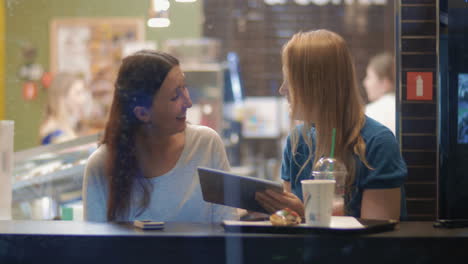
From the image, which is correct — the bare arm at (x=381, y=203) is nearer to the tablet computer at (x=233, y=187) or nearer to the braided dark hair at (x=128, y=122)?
the tablet computer at (x=233, y=187)

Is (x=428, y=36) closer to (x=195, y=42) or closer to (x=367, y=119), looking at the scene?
(x=367, y=119)

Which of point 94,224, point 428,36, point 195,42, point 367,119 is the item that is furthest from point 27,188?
point 195,42

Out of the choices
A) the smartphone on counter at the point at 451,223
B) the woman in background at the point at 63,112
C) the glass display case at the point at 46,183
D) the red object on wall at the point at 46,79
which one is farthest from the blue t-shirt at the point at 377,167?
the red object on wall at the point at 46,79

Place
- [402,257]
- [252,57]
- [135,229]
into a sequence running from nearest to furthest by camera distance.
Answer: [402,257] < [135,229] < [252,57]

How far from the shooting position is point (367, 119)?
1802 mm

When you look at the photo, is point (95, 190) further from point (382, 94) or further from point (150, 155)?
point (382, 94)

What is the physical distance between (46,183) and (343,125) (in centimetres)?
143

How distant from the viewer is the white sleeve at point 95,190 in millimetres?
1859

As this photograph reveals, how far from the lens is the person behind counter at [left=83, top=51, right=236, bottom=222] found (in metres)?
1.84

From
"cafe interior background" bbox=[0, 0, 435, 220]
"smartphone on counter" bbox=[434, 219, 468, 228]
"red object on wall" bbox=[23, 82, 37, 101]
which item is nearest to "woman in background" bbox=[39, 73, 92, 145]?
"cafe interior background" bbox=[0, 0, 435, 220]

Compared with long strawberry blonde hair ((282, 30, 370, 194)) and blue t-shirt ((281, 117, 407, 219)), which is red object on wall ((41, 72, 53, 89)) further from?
blue t-shirt ((281, 117, 407, 219))

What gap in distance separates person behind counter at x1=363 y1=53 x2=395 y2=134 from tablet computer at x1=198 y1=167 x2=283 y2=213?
1.18m

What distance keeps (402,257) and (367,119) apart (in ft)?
2.02

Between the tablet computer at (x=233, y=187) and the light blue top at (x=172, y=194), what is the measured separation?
0.32m
